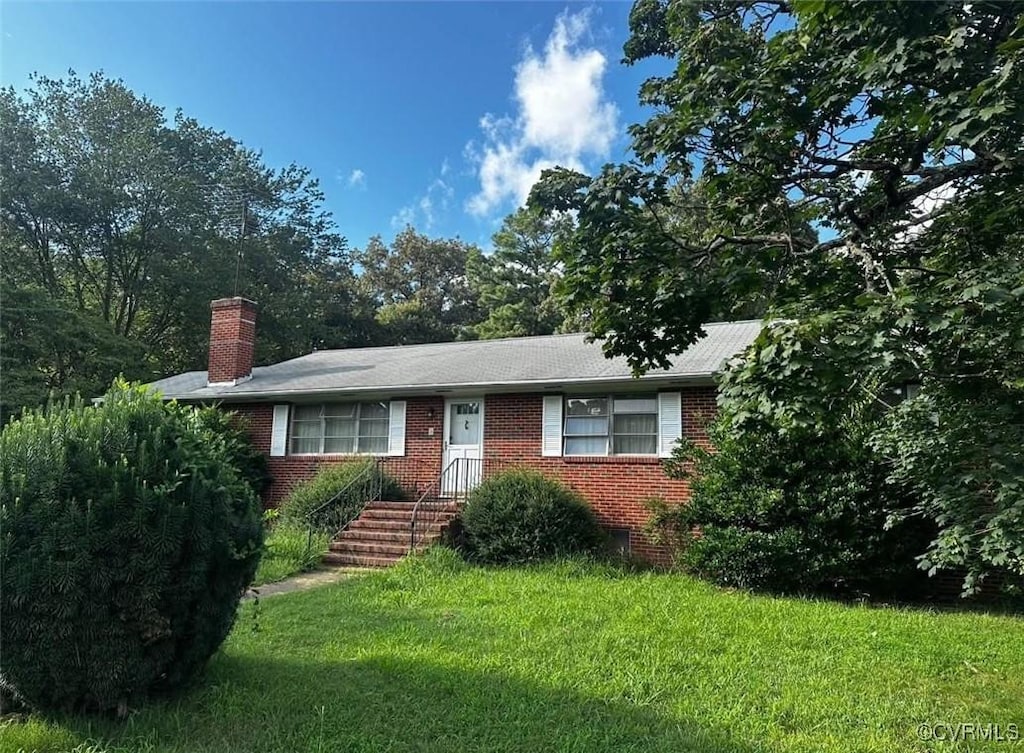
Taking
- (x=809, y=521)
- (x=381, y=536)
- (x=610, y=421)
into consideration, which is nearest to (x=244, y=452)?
(x=381, y=536)

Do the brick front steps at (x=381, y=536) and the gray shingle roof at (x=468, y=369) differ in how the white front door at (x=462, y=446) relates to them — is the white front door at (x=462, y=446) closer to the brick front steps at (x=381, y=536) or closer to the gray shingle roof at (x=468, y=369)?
the gray shingle roof at (x=468, y=369)

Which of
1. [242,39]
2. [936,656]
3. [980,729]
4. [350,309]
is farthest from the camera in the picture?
[350,309]

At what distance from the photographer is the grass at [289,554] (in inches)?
359

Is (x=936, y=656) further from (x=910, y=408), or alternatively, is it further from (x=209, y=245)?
(x=209, y=245)

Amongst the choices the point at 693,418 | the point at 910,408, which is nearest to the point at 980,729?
the point at 910,408

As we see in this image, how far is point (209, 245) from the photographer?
27.4m

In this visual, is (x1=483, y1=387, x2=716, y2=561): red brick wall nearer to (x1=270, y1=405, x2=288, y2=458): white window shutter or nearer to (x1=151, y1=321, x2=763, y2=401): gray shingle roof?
(x1=151, y1=321, x2=763, y2=401): gray shingle roof

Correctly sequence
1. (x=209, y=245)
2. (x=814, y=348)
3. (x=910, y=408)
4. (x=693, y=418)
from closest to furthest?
(x=814, y=348), (x=910, y=408), (x=693, y=418), (x=209, y=245)

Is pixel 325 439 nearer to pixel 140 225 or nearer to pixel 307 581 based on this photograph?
pixel 307 581

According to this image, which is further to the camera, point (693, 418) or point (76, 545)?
point (693, 418)

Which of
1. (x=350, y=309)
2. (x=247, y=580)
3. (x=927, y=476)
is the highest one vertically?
(x=350, y=309)

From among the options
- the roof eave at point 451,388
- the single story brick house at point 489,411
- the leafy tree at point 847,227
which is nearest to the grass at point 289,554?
the single story brick house at point 489,411

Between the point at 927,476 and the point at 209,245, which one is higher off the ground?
the point at 209,245

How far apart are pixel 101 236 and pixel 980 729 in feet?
96.7
